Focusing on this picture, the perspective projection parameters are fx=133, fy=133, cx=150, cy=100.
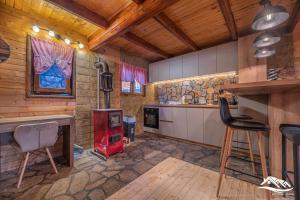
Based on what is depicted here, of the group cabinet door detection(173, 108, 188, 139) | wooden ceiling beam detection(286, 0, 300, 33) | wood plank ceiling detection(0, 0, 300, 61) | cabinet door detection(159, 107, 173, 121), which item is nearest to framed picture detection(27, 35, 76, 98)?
wood plank ceiling detection(0, 0, 300, 61)

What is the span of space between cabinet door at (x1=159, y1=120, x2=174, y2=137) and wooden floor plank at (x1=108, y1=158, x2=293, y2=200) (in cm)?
160

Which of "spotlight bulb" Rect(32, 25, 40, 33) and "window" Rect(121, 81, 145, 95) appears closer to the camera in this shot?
"spotlight bulb" Rect(32, 25, 40, 33)

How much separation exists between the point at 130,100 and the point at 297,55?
11.8ft

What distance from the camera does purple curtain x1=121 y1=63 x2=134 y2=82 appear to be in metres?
3.75

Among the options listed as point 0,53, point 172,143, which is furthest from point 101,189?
point 0,53

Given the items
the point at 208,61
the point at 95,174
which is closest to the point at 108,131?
the point at 95,174

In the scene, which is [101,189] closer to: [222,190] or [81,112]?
[222,190]

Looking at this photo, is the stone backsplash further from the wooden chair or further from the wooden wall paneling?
the wooden chair

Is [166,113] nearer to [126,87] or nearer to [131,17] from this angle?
[126,87]

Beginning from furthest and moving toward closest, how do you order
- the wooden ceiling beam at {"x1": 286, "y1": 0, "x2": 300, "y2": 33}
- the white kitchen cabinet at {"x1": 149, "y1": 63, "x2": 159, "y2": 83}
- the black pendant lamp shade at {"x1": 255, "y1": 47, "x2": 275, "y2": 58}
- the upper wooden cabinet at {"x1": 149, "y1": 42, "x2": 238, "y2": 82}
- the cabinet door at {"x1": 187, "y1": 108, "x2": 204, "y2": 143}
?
the white kitchen cabinet at {"x1": 149, "y1": 63, "x2": 159, "y2": 83}, the cabinet door at {"x1": 187, "y1": 108, "x2": 204, "y2": 143}, the upper wooden cabinet at {"x1": 149, "y1": 42, "x2": 238, "y2": 82}, the black pendant lamp shade at {"x1": 255, "y1": 47, "x2": 275, "y2": 58}, the wooden ceiling beam at {"x1": 286, "y1": 0, "x2": 300, "y2": 33}

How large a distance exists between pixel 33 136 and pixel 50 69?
4.36 feet

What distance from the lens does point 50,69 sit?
250 cm

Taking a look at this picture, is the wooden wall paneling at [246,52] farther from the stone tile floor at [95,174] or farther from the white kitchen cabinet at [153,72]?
the white kitchen cabinet at [153,72]

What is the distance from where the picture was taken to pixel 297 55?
2045 millimetres
